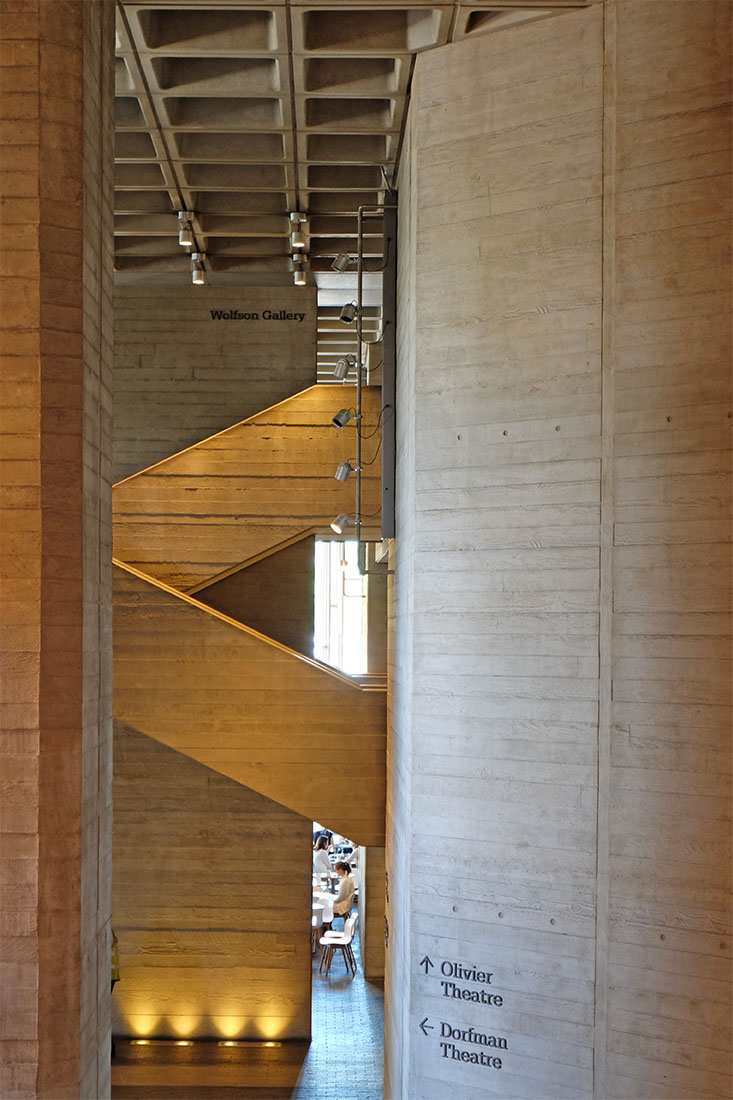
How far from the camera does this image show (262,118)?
7703mm

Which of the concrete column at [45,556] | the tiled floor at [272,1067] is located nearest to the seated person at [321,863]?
the tiled floor at [272,1067]

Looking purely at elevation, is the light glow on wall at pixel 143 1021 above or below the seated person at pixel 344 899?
below

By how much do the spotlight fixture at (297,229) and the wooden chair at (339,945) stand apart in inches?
343

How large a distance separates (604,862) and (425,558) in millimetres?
2166

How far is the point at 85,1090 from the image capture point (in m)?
4.80

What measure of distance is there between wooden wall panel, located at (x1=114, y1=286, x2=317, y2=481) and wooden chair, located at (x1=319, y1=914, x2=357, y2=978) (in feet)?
21.7

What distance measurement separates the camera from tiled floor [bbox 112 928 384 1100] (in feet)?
32.3

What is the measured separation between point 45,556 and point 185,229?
5.82 m

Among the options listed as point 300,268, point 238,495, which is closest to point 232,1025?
point 238,495

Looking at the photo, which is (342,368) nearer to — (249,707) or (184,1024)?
(249,707)

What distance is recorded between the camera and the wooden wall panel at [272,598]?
1123 centimetres

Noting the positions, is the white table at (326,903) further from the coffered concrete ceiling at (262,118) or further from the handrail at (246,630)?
the coffered concrete ceiling at (262,118)

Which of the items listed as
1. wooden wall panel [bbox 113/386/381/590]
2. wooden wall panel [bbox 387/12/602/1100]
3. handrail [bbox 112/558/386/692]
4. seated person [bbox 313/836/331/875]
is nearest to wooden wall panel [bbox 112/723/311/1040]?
wooden wall panel [bbox 113/386/381/590]

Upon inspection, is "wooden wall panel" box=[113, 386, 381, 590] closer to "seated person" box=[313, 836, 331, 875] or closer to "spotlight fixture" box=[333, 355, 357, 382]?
"spotlight fixture" box=[333, 355, 357, 382]
